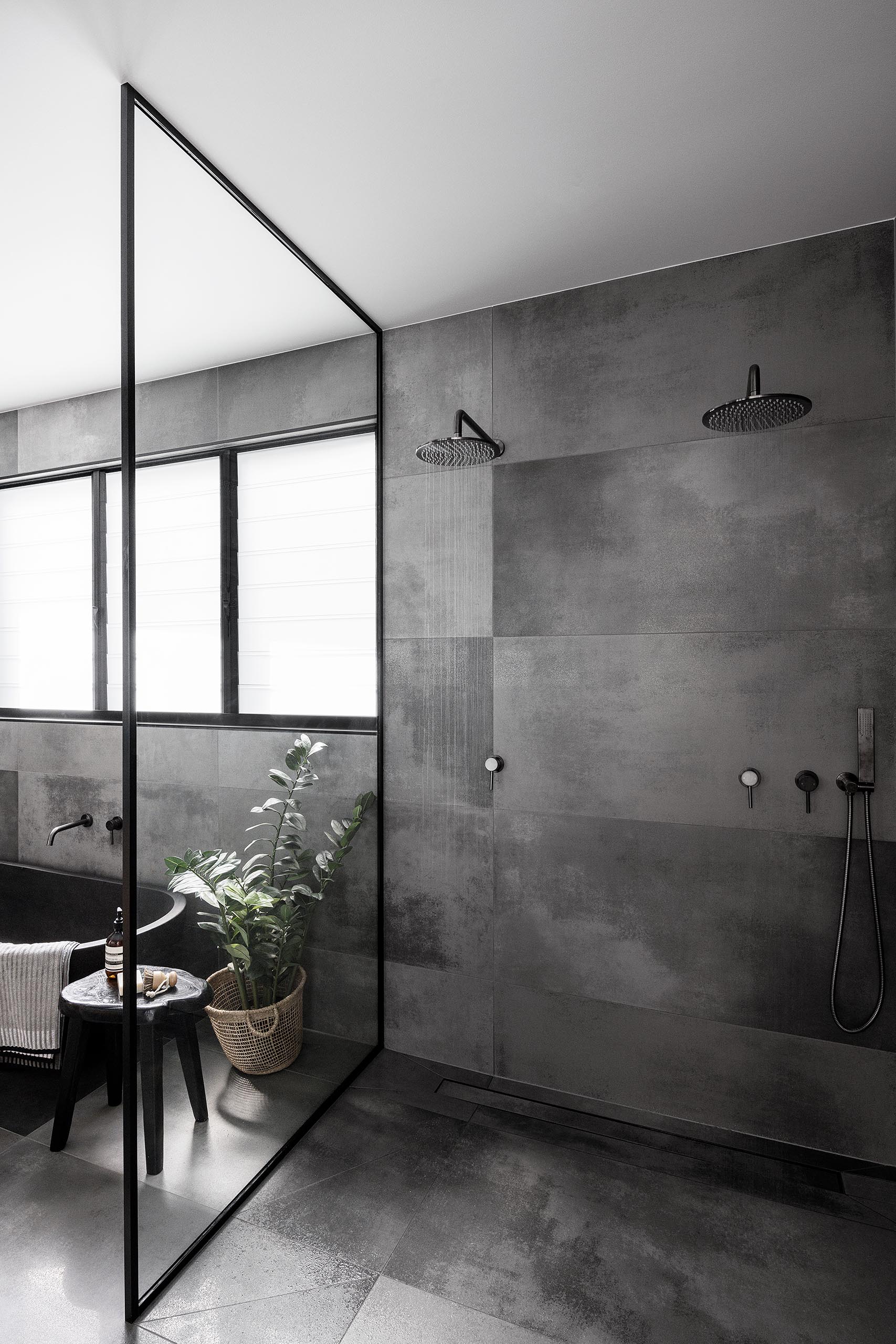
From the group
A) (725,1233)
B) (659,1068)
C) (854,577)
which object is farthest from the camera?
(659,1068)

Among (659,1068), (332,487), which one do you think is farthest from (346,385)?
(659,1068)

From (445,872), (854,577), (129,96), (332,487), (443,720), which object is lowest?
(445,872)

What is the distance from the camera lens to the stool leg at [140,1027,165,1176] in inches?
58.6

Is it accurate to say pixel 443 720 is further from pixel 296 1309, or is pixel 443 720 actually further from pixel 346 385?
pixel 296 1309

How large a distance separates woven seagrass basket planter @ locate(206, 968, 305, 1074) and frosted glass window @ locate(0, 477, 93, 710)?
164cm

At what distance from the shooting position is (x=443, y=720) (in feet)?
7.91

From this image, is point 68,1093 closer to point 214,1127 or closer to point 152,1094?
point 214,1127

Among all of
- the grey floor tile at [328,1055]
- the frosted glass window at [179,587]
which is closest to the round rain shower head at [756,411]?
the frosted glass window at [179,587]

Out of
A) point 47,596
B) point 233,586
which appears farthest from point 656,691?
point 47,596

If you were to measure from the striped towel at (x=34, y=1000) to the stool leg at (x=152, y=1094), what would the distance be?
2.71 feet

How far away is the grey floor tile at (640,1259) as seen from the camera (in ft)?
4.91

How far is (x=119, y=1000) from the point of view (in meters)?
1.86

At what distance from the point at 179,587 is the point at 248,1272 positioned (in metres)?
1.54

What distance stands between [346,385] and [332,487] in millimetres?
352
